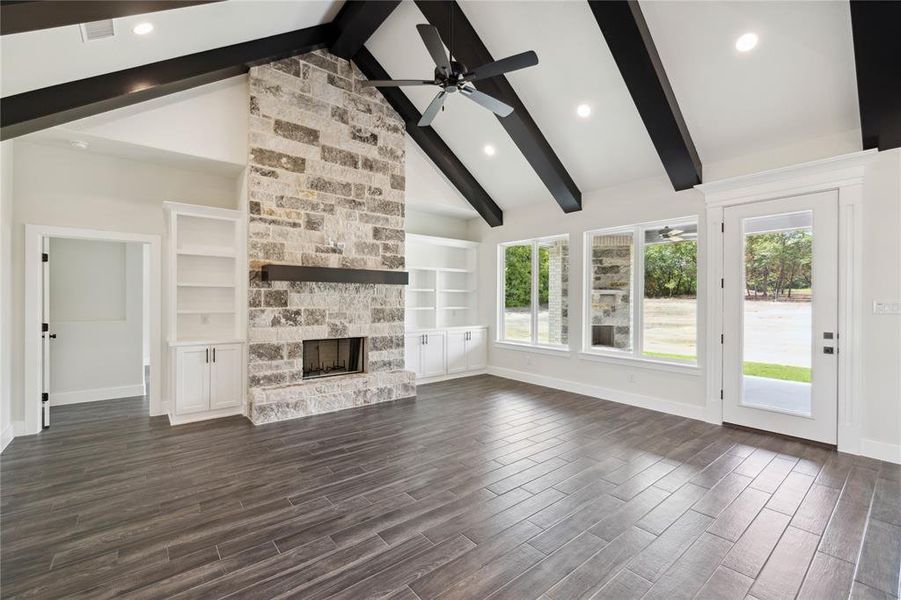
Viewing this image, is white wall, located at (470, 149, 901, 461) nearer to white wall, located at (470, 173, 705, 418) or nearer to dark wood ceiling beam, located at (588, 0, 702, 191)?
white wall, located at (470, 173, 705, 418)

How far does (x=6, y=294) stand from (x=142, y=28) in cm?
287

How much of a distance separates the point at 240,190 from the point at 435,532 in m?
4.85

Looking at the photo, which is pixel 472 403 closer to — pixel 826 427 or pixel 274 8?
pixel 826 427

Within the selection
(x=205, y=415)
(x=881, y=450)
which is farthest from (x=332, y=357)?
(x=881, y=450)

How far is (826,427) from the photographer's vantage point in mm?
3922

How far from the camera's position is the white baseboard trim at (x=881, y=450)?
3.55 metres

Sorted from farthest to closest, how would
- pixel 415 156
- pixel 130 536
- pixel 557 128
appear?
1. pixel 415 156
2. pixel 557 128
3. pixel 130 536

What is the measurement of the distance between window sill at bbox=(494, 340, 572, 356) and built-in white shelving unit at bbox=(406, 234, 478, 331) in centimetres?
90

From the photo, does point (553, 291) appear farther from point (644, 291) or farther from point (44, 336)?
point (44, 336)

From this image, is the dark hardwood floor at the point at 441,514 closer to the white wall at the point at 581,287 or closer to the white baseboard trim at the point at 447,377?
the white wall at the point at 581,287

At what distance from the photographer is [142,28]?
132 inches

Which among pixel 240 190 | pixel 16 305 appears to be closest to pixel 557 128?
pixel 240 190

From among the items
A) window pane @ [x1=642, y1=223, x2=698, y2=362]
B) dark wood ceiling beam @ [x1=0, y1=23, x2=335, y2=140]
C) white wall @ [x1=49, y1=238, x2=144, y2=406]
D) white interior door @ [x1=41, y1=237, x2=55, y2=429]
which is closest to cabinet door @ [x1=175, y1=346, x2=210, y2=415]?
white interior door @ [x1=41, y1=237, x2=55, y2=429]

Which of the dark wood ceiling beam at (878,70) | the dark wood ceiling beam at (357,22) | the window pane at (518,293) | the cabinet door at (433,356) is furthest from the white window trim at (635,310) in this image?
the dark wood ceiling beam at (357,22)
